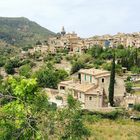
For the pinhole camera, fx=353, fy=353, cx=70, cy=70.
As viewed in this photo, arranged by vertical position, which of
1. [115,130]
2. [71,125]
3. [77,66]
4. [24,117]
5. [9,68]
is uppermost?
[24,117]

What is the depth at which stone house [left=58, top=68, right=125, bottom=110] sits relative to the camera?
38.0m

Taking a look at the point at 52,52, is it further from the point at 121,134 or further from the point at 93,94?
the point at 121,134

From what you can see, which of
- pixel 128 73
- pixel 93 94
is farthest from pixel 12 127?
pixel 128 73

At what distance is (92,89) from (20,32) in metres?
130

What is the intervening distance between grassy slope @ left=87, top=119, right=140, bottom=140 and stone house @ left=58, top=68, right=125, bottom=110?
10.7 feet

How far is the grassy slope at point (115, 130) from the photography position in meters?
29.4

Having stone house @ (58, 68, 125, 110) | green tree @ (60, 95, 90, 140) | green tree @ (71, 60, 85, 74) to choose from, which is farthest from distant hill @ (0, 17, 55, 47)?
green tree @ (60, 95, 90, 140)

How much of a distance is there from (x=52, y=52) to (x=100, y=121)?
156 feet

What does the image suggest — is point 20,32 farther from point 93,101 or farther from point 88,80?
point 93,101

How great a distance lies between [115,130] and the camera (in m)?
31.7

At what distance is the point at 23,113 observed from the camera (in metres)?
6.90

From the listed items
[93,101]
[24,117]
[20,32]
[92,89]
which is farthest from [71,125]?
[20,32]

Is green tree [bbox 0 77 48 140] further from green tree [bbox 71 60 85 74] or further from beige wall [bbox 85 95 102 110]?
green tree [bbox 71 60 85 74]

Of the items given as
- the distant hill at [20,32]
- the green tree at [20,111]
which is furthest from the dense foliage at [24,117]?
the distant hill at [20,32]
